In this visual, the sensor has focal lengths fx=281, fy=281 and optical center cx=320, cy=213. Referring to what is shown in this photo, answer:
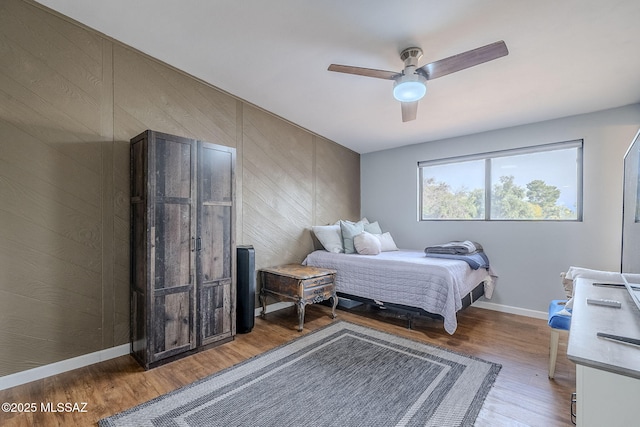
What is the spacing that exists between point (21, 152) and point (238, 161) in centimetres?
174

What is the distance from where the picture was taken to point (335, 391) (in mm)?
1957

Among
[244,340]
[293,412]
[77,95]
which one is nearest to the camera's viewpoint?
[293,412]

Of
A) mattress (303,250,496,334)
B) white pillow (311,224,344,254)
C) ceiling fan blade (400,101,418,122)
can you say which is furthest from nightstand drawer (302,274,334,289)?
ceiling fan blade (400,101,418,122)

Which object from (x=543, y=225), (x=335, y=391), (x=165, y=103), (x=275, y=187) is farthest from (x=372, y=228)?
(x=165, y=103)

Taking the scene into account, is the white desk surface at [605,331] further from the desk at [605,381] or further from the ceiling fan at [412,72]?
the ceiling fan at [412,72]

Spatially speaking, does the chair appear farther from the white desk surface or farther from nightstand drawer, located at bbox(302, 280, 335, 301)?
nightstand drawer, located at bbox(302, 280, 335, 301)

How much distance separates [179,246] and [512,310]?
3.95 meters

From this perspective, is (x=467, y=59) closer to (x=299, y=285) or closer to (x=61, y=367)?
(x=299, y=285)

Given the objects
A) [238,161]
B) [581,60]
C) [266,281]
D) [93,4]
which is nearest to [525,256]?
[581,60]

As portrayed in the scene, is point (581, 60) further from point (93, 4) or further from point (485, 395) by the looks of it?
point (93, 4)

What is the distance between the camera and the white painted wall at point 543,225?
302 centimetres

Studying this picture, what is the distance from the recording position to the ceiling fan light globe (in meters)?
2.14

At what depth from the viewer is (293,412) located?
5.71 ft

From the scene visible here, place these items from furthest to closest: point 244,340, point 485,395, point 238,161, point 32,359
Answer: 1. point 238,161
2. point 244,340
3. point 32,359
4. point 485,395
